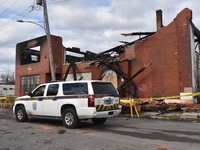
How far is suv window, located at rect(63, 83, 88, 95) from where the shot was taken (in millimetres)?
8409

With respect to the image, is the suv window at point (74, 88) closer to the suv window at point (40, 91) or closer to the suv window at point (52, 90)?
the suv window at point (52, 90)

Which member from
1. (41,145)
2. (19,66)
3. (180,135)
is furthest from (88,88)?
(19,66)

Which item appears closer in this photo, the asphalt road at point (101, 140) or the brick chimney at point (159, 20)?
the asphalt road at point (101, 140)

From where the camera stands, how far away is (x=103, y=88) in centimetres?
872

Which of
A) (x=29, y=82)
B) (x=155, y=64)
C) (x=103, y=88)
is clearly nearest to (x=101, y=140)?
(x=103, y=88)

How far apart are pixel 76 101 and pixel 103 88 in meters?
1.21

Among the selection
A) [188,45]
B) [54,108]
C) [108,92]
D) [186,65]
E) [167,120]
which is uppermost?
[188,45]

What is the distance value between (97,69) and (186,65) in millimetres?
8426

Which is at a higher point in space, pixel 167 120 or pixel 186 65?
pixel 186 65

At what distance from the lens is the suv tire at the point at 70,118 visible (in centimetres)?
834

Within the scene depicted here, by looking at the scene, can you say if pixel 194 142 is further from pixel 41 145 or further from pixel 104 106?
pixel 41 145

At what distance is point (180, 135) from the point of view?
718 centimetres

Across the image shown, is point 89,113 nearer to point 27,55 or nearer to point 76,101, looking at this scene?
point 76,101

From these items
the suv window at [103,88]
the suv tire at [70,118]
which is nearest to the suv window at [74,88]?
the suv window at [103,88]
